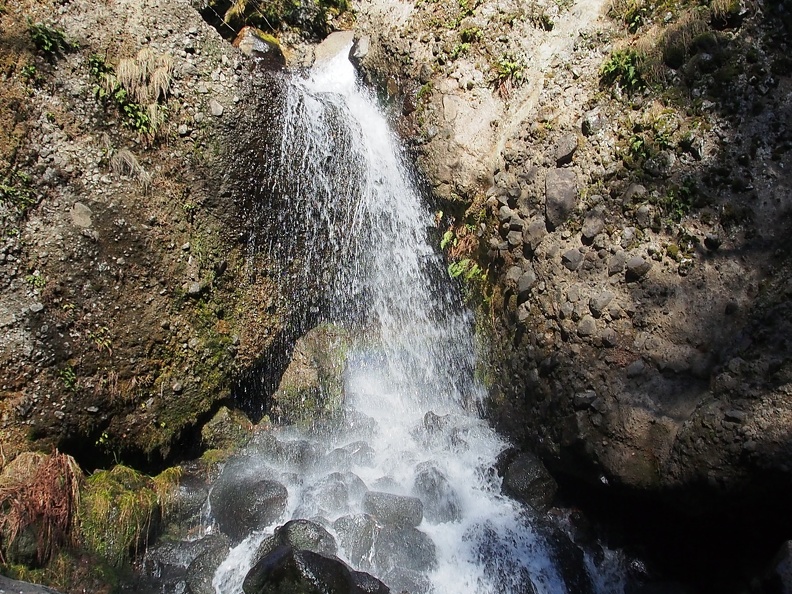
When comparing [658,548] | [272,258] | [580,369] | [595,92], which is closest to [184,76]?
[272,258]

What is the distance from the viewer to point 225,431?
709 cm

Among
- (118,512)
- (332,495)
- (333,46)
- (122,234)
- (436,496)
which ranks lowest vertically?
(118,512)

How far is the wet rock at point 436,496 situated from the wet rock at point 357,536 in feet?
2.42

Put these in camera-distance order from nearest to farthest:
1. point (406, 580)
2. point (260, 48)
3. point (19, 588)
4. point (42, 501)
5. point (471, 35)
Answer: point (19, 588)
point (42, 501)
point (406, 580)
point (471, 35)
point (260, 48)

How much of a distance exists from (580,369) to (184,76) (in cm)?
623

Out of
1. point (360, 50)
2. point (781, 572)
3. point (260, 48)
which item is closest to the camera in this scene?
point (781, 572)

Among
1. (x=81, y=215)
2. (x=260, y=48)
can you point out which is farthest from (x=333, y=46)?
(x=81, y=215)

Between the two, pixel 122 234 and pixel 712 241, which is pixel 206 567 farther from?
pixel 712 241

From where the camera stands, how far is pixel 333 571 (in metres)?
5.09

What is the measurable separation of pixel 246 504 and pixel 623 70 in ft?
22.7

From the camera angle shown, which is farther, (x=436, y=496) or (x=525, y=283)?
(x=525, y=283)

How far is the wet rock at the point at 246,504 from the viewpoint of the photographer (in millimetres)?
6055

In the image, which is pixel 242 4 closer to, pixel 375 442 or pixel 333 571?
pixel 375 442

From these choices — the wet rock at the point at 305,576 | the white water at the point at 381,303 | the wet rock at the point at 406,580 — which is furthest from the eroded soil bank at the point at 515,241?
the wet rock at the point at 305,576
